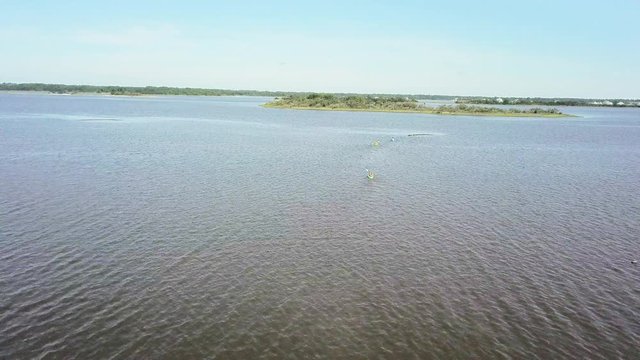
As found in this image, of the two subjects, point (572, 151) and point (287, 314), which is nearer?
point (287, 314)

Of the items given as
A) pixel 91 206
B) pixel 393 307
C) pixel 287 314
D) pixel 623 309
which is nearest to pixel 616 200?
pixel 623 309

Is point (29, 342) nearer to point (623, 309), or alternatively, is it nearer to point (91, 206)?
point (91, 206)

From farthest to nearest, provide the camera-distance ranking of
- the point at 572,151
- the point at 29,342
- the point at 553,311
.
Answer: the point at 572,151
the point at 553,311
the point at 29,342

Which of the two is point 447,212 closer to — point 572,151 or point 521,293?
point 521,293

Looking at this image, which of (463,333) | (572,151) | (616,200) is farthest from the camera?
(572,151)

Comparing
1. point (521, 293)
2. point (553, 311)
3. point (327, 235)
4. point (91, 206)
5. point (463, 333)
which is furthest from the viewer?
point (91, 206)

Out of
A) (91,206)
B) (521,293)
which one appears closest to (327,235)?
(521,293)
